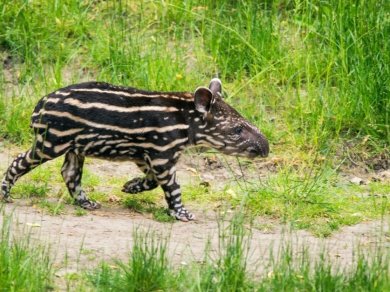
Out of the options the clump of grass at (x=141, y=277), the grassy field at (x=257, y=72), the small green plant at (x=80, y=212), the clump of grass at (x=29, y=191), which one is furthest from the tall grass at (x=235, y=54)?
the clump of grass at (x=141, y=277)

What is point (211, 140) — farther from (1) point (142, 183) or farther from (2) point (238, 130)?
(1) point (142, 183)

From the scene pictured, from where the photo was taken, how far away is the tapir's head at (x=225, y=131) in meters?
10.0

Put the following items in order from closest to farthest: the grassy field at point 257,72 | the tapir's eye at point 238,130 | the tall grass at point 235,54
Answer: the tapir's eye at point 238,130
the grassy field at point 257,72
the tall grass at point 235,54

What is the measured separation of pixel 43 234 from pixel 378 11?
4852 mm

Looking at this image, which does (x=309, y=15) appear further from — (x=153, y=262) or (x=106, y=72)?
(x=153, y=262)

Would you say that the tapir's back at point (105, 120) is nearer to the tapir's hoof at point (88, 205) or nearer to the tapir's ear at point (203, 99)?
the tapir's ear at point (203, 99)

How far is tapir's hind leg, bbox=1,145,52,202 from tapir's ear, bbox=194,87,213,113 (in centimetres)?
134

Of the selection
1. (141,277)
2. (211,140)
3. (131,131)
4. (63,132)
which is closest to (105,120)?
(131,131)

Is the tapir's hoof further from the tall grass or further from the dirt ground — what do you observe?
the tall grass

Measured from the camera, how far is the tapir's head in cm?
1002

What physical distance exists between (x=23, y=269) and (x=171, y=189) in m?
2.65

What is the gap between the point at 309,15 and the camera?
12.9 metres

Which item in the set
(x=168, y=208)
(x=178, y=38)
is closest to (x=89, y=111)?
(x=168, y=208)

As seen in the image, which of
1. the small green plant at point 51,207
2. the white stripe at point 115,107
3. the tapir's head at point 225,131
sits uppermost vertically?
the white stripe at point 115,107
